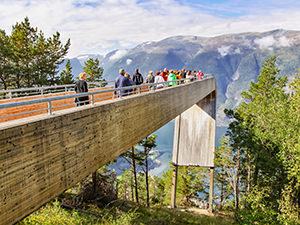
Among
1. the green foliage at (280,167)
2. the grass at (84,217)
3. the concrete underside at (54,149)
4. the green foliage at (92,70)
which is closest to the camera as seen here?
the concrete underside at (54,149)

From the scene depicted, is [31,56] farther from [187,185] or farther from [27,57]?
[187,185]

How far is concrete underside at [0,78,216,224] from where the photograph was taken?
3.57 metres

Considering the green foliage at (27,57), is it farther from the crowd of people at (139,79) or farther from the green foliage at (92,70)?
the crowd of people at (139,79)

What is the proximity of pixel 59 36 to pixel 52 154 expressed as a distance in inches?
788

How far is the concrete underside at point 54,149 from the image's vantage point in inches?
141

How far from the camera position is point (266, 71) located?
30328 millimetres

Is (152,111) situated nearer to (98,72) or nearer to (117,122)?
(117,122)

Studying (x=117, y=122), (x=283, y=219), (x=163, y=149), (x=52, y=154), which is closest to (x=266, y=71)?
(x=283, y=219)

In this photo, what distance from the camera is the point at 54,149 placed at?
4.28m

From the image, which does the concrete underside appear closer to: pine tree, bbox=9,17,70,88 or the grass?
the grass

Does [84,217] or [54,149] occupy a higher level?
[54,149]

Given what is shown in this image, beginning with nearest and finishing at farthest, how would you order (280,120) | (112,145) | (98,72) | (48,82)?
(112,145) < (280,120) < (48,82) < (98,72)

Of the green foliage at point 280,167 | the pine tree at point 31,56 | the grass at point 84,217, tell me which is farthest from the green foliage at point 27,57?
the green foliage at point 280,167

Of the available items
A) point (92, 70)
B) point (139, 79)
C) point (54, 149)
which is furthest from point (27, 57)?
point (54, 149)
